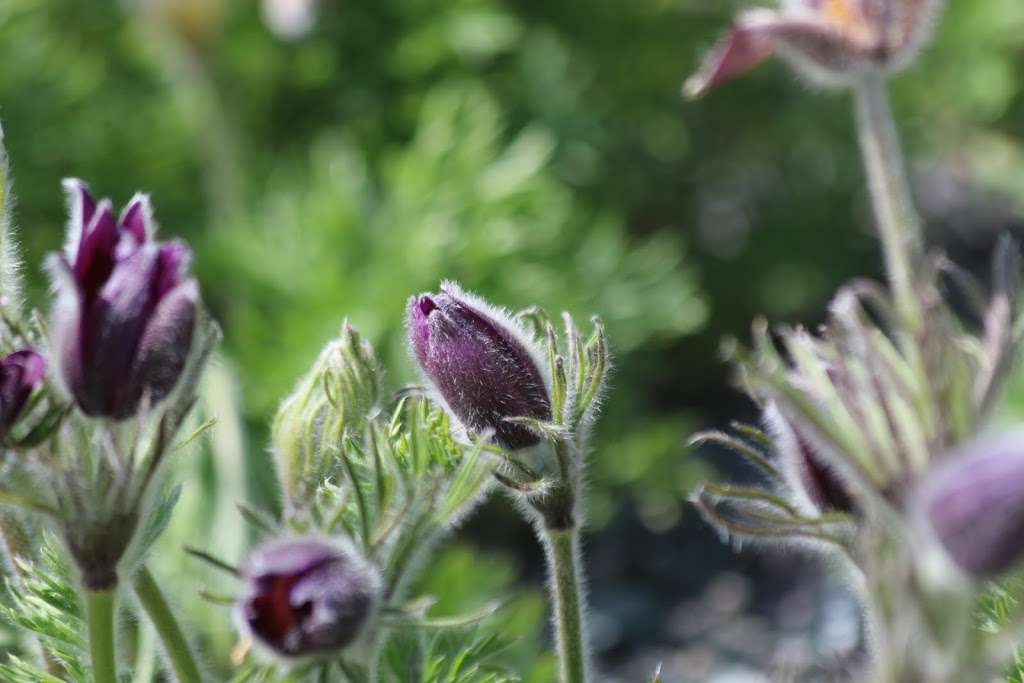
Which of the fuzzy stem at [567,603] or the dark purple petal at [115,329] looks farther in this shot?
the fuzzy stem at [567,603]

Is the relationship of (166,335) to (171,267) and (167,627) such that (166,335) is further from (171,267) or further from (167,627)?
(167,627)

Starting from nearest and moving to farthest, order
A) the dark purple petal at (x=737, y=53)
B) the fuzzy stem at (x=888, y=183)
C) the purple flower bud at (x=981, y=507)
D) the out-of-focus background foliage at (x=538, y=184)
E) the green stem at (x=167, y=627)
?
the purple flower bud at (x=981, y=507) < the green stem at (x=167, y=627) < the fuzzy stem at (x=888, y=183) < the dark purple petal at (x=737, y=53) < the out-of-focus background foliage at (x=538, y=184)

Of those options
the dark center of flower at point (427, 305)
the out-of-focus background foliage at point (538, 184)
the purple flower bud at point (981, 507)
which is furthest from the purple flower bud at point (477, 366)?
the out-of-focus background foliage at point (538, 184)

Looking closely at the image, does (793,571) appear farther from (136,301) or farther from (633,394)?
(136,301)

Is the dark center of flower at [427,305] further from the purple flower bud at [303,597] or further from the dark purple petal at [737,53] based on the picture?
the dark purple petal at [737,53]

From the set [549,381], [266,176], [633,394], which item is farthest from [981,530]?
[266,176]

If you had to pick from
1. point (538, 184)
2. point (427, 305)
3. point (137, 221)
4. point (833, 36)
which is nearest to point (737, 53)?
point (833, 36)
